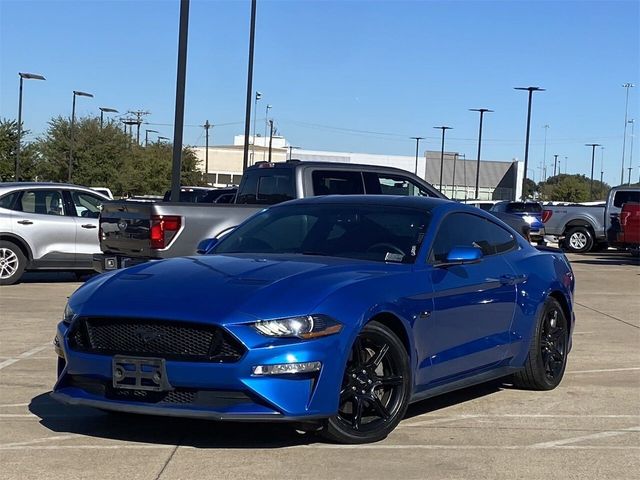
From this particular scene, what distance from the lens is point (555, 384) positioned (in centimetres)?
813

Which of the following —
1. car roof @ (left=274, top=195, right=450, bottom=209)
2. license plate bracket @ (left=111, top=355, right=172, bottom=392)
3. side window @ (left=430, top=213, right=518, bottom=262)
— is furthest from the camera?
car roof @ (left=274, top=195, right=450, bottom=209)

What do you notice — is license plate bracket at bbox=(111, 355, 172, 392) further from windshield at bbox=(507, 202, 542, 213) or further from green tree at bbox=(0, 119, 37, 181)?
green tree at bbox=(0, 119, 37, 181)

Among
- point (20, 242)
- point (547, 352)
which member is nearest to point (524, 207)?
point (20, 242)

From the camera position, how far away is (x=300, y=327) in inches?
217

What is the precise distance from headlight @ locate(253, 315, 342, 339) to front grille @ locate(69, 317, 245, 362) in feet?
0.59

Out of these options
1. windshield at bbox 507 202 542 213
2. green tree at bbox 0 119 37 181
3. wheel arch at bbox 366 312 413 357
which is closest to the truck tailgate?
wheel arch at bbox 366 312 413 357

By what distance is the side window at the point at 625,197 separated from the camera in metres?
29.1

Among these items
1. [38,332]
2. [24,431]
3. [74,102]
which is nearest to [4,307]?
[38,332]

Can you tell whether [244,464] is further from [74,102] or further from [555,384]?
[74,102]

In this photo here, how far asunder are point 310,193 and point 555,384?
5.80 meters

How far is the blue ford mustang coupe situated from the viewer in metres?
5.45

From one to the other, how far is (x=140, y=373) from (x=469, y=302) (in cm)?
243

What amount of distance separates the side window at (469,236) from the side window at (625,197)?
22247 millimetres

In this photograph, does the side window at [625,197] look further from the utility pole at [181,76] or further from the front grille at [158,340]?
the front grille at [158,340]
